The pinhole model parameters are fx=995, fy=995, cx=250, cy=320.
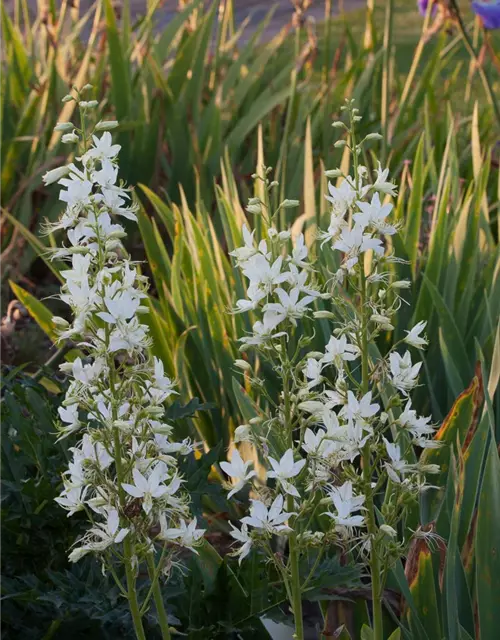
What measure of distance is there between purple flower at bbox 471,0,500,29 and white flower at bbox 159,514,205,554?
2108mm

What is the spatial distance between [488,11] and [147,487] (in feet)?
7.17

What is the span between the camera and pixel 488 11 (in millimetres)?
2766

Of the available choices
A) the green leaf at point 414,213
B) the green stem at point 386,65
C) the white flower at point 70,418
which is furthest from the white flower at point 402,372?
the green stem at point 386,65

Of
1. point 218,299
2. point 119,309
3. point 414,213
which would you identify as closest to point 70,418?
point 119,309

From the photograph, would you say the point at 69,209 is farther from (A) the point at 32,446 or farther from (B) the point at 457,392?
(B) the point at 457,392

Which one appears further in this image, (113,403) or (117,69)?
(117,69)

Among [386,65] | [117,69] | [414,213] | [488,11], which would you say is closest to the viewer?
[414,213]

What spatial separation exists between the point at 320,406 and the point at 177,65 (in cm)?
281

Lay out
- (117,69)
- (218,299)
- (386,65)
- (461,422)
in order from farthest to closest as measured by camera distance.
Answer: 1. (117,69)
2. (386,65)
3. (218,299)
4. (461,422)

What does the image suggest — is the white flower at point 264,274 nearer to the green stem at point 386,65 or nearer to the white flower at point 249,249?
the white flower at point 249,249

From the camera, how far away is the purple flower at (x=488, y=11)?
2758mm

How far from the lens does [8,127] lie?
137 inches

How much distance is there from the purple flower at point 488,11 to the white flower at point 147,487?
2.14m

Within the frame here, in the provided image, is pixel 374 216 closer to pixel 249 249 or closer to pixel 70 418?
pixel 249 249
